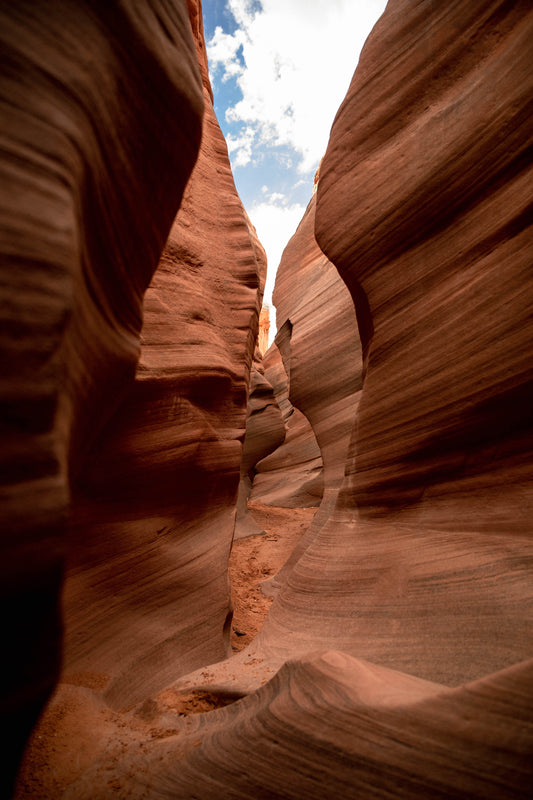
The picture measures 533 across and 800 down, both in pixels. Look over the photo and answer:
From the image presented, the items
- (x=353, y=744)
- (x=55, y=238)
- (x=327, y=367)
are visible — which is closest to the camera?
(x=55, y=238)

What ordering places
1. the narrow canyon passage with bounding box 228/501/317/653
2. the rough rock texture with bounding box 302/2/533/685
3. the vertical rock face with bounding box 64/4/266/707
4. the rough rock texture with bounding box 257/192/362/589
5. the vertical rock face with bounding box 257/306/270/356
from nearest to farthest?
the rough rock texture with bounding box 302/2/533/685
the vertical rock face with bounding box 64/4/266/707
the narrow canyon passage with bounding box 228/501/317/653
the rough rock texture with bounding box 257/192/362/589
the vertical rock face with bounding box 257/306/270/356

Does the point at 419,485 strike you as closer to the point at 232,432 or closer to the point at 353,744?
the point at 353,744

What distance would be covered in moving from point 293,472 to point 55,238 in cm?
1137

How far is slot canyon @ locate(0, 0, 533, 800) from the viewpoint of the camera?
1062 mm

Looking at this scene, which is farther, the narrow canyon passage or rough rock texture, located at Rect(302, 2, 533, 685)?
the narrow canyon passage

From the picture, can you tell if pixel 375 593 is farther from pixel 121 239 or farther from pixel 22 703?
pixel 121 239

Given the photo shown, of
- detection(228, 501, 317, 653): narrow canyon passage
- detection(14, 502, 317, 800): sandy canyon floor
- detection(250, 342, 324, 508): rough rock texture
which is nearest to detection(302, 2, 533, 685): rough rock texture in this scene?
detection(14, 502, 317, 800): sandy canyon floor

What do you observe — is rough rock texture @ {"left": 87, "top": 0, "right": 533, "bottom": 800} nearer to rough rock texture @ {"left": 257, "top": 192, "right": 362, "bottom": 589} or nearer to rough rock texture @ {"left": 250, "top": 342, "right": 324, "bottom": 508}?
rough rock texture @ {"left": 257, "top": 192, "right": 362, "bottom": 589}

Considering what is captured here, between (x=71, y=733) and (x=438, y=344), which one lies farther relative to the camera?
(x=438, y=344)

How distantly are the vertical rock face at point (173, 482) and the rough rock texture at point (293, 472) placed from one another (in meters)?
6.67

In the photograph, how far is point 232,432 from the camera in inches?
161

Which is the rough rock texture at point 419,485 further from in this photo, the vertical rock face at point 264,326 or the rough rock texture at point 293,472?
the vertical rock face at point 264,326

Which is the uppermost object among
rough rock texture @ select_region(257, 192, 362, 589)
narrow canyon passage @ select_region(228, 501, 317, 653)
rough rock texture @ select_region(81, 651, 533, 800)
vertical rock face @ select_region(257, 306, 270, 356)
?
vertical rock face @ select_region(257, 306, 270, 356)

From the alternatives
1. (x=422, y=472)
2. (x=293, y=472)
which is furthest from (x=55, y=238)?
(x=293, y=472)
